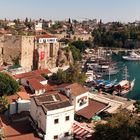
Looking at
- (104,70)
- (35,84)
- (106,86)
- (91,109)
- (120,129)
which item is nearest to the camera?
(120,129)

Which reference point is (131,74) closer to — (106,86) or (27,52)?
(106,86)

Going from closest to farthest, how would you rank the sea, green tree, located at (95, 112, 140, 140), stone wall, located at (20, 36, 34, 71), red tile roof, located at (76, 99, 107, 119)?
green tree, located at (95, 112, 140, 140), red tile roof, located at (76, 99, 107, 119), the sea, stone wall, located at (20, 36, 34, 71)

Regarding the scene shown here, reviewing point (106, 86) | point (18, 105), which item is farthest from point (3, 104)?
point (106, 86)

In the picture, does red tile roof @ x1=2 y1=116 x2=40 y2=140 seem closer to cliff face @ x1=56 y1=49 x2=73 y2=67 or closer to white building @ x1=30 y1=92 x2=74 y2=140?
white building @ x1=30 y1=92 x2=74 y2=140

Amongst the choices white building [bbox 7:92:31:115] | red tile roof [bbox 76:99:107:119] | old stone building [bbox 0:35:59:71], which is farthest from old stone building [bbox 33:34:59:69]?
white building [bbox 7:92:31:115]

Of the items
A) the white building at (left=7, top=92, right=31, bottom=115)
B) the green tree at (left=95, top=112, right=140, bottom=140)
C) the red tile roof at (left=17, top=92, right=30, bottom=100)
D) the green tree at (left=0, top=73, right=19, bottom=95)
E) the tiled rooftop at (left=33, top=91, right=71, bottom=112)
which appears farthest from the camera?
the green tree at (left=0, top=73, right=19, bottom=95)

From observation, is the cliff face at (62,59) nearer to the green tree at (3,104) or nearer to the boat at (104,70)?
the boat at (104,70)

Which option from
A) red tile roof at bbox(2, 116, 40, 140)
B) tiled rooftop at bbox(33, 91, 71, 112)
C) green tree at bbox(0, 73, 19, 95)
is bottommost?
red tile roof at bbox(2, 116, 40, 140)
